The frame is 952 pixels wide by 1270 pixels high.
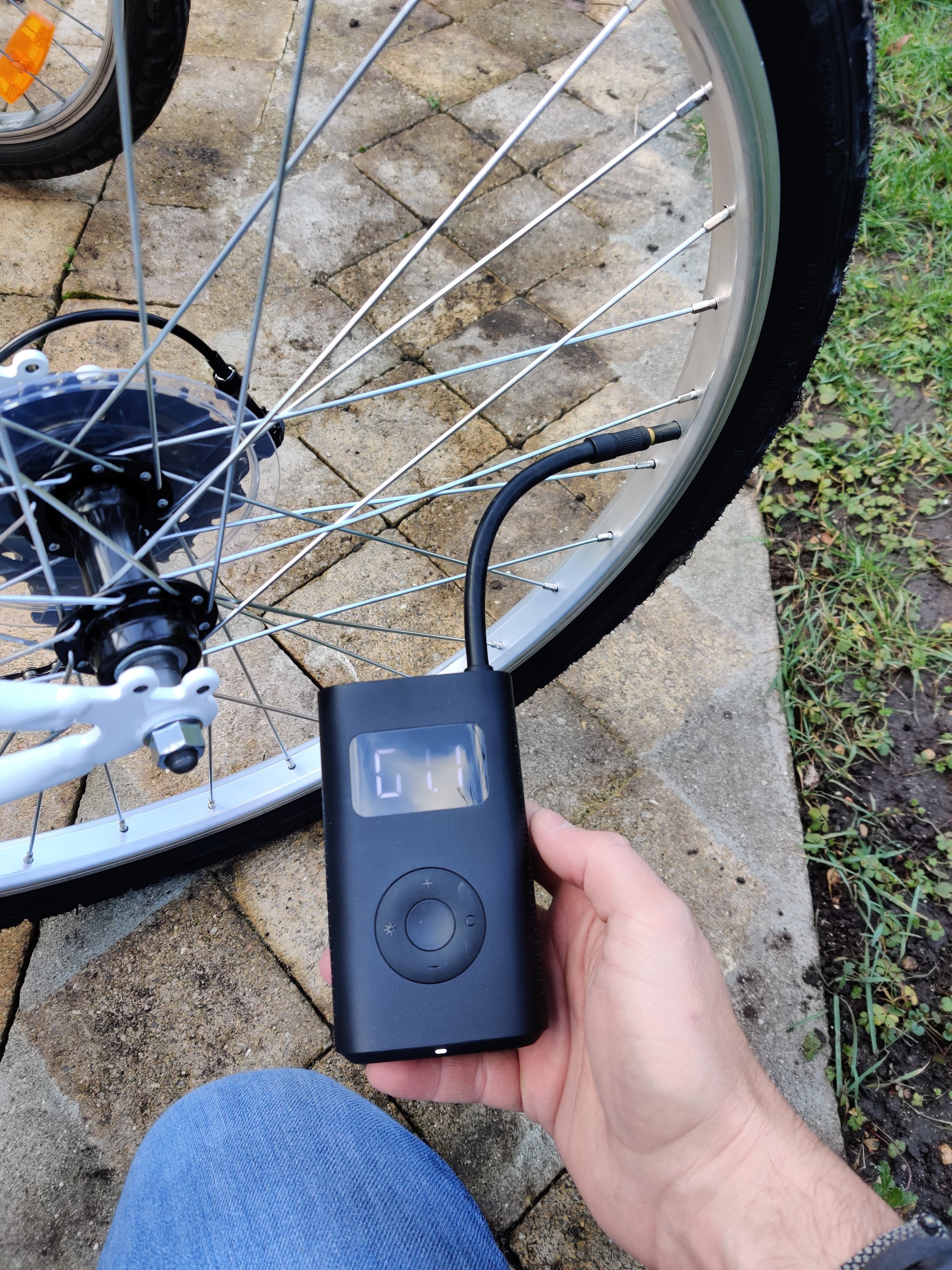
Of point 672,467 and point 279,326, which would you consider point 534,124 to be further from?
point 672,467

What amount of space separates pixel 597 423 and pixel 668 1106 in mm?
1152

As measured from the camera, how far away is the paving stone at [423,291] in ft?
5.38

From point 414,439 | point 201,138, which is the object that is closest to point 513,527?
point 414,439

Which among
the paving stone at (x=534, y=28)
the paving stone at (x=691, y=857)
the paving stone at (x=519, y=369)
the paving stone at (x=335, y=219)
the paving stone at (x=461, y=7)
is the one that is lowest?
the paving stone at (x=691, y=857)

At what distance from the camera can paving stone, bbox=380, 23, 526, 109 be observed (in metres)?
2.00

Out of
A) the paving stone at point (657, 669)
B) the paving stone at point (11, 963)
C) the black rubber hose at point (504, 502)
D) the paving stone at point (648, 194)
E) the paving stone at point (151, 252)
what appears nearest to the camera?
the black rubber hose at point (504, 502)

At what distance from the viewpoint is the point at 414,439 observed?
1.53 metres

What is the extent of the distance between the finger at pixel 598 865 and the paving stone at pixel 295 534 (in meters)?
0.70

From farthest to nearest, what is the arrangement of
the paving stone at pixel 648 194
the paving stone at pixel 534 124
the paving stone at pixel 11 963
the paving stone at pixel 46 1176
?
1. the paving stone at pixel 534 124
2. the paving stone at pixel 648 194
3. the paving stone at pixel 11 963
4. the paving stone at pixel 46 1176

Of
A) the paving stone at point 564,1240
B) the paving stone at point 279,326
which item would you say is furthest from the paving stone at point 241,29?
the paving stone at point 564,1240

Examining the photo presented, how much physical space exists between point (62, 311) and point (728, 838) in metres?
1.36

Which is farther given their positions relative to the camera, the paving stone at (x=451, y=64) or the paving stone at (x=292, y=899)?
the paving stone at (x=451, y=64)

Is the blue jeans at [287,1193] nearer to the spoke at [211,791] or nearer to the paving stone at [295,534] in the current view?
the spoke at [211,791]

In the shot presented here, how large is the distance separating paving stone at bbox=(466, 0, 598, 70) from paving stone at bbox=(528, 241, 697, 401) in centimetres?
66
